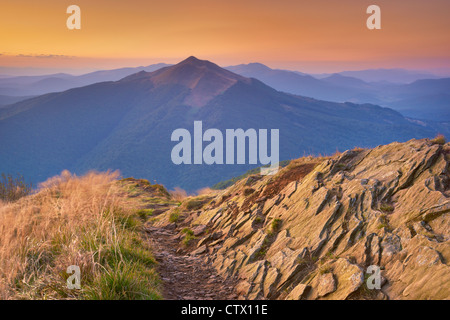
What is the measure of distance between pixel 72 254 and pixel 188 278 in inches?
130

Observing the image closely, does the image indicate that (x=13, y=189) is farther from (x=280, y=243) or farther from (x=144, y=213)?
(x=280, y=243)

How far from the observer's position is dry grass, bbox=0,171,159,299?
6871 millimetres

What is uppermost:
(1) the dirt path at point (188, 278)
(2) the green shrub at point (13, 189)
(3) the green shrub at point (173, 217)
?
(2) the green shrub at point (13, 189)

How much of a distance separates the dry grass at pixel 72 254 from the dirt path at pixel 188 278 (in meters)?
0.60

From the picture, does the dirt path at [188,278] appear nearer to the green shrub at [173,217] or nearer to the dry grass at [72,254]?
the dry grass at [72,254]

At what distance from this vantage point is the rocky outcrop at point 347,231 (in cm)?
662

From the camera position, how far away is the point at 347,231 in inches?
333

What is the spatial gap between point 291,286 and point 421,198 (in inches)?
156

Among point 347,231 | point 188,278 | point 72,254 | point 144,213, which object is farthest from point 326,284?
point 144,213

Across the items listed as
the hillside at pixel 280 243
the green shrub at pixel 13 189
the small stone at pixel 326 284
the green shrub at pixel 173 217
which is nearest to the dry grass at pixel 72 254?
the hillside at pixel 280 243

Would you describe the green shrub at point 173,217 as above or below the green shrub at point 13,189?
below
